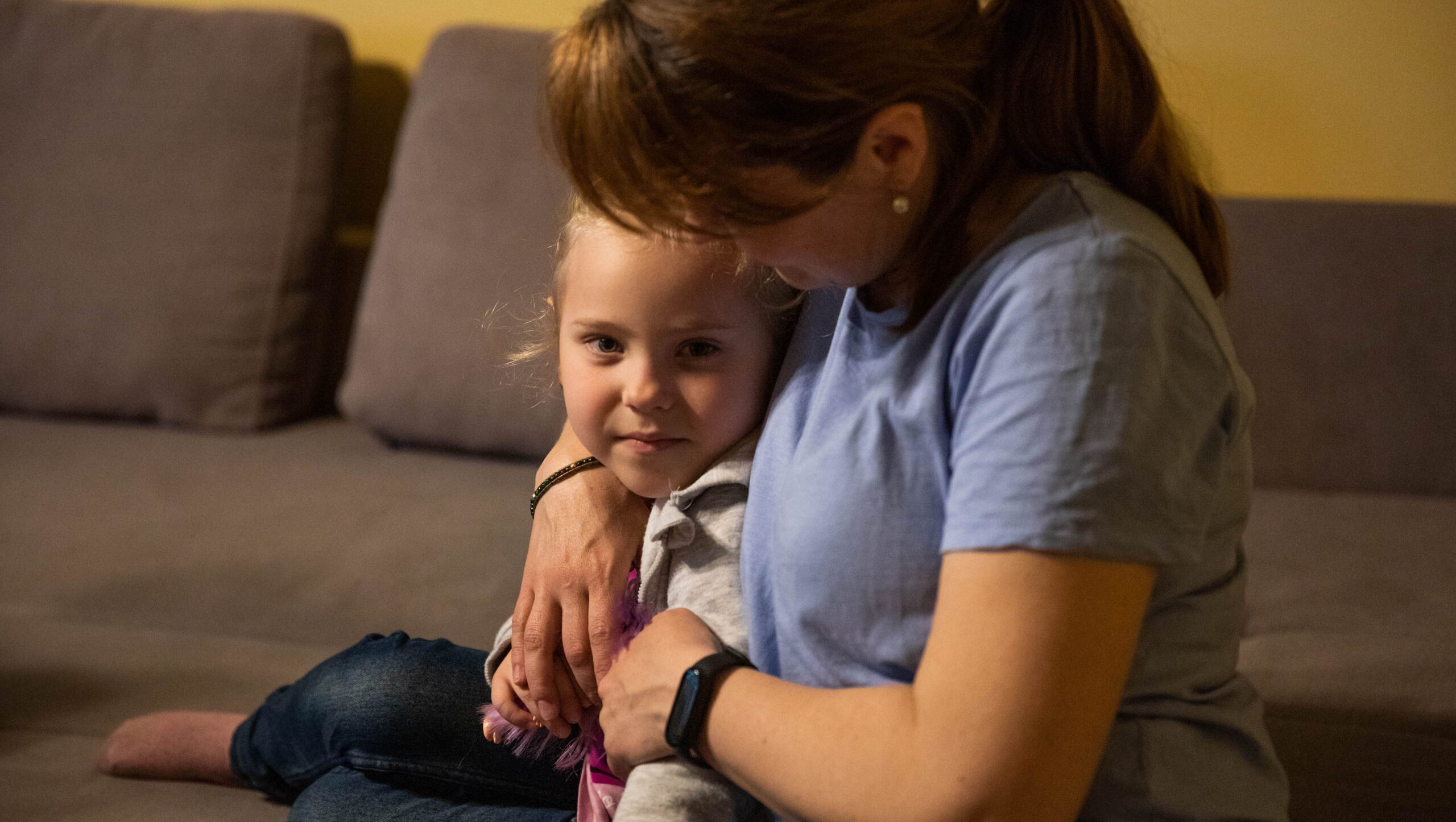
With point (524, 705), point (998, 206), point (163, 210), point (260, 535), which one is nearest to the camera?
point (998, 206)

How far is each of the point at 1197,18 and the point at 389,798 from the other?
1720mm

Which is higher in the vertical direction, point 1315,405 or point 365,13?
point 365,13

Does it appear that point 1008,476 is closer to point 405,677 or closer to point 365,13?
point 405,677

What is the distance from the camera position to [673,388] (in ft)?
2.94

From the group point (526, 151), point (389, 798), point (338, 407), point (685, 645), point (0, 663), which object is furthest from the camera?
point (338, 407)

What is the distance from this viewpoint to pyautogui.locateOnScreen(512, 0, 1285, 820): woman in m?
0.59

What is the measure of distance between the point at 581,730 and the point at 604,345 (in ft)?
1.09

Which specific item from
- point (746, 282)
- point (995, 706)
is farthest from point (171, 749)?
point (995, 706)

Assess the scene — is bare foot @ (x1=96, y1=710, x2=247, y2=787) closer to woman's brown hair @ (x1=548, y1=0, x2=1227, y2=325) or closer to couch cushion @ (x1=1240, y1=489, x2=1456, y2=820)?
woman's brown hair @ (x1=548, y1=0, x2=1227, y2=325)

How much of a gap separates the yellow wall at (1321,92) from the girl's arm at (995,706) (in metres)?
1.53

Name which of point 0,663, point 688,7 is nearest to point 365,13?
point 0,663

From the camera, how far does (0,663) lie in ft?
4.24

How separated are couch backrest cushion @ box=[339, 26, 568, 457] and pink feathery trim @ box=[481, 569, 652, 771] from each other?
81cm

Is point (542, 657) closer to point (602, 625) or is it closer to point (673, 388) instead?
point (602, 625)
